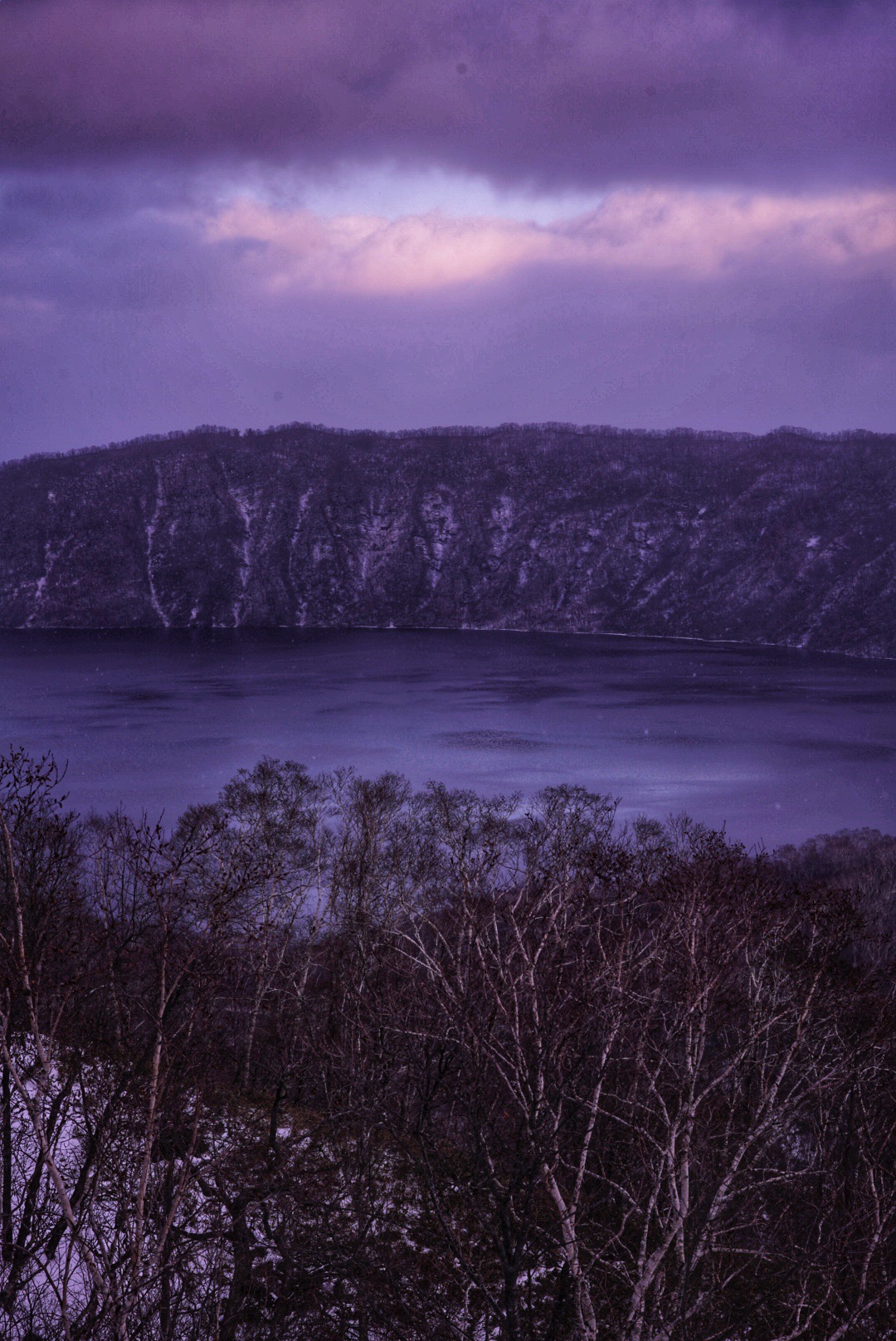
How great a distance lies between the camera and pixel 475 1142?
1014cm

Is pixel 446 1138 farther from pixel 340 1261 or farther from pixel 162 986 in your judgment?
pixel 162 986

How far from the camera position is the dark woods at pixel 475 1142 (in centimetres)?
852

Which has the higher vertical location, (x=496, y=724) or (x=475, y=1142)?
(x=475, y=1142)

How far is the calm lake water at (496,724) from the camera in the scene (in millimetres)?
62219

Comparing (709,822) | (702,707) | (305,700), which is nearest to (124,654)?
(305,700)

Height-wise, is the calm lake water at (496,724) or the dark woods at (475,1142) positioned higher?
the dark woods at (475,1142)

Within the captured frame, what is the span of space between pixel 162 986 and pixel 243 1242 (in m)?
3.86

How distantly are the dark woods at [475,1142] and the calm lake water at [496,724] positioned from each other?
38548 mm

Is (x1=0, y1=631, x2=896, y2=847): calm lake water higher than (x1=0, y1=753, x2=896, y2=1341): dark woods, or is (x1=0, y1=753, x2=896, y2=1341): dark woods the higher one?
(x1=0, y1=753, x2=896, y2=1341): dark woods

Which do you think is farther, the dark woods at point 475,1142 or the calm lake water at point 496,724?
the calm lake water at point 496,724

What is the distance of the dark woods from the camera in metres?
8.52

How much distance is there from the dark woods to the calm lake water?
38.5m

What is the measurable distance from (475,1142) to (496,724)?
249 ft

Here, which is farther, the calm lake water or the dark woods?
the calm lake water
